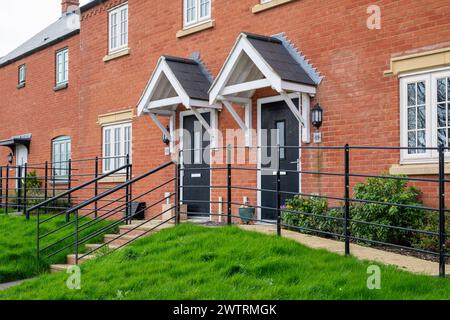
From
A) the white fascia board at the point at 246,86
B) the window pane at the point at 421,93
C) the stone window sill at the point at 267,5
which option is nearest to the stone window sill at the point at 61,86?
the stone window sill at the point at 267,5

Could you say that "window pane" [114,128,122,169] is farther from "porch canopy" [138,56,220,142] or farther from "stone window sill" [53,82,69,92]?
"stone window sill" [53,82,69,92]

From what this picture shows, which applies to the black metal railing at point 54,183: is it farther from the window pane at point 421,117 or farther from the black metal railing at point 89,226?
the window pane at point 421,117

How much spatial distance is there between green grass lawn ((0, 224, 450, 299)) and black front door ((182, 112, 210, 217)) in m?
4.42

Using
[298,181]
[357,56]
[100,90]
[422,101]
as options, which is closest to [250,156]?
[298,181]

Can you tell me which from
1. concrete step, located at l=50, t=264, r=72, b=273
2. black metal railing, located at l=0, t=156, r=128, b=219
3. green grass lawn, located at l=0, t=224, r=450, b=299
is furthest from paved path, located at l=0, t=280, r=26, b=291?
black metal railing, located at l=0, t=156, r=128, b=219

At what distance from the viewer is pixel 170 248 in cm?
837

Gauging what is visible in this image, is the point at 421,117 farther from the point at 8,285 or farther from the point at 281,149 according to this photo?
the point at 8,285

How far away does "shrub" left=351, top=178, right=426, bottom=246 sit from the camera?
8742mm

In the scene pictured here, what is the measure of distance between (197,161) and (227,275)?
669 cm

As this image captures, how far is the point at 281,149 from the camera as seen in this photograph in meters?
11.5

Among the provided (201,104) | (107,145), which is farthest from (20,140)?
(201,104)

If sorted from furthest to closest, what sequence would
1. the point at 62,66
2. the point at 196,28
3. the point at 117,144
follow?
the point at 62,66
the point at 117,144
the point at 196,28

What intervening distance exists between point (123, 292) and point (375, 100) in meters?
5.37

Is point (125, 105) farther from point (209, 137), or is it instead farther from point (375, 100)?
point (375, 100)
